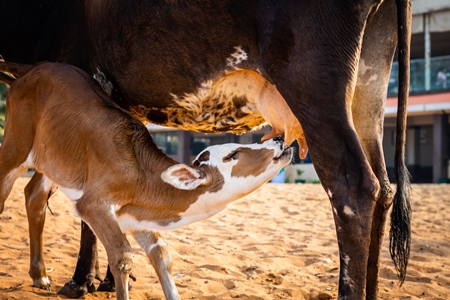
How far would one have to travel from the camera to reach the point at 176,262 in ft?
22.5

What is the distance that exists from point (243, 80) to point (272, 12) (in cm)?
69

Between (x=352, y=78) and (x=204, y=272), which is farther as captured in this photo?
(x=204, y=272)

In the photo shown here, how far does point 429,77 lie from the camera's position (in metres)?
24.2

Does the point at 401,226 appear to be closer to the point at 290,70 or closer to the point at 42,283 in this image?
the point at 290,70

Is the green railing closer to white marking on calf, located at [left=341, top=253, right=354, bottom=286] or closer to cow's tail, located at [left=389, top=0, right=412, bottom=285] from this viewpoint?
cow's tail, located at [left=389, top=0, right=412, bottom=285]

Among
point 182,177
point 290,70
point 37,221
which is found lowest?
point 37,221

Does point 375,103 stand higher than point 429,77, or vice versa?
point 429,77

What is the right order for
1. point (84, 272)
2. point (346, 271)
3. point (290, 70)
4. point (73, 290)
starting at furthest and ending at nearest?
point (84, 272) < point (73, 290) < point (290, 70) < point (346, 271)

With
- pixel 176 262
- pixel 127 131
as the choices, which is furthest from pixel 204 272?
pixel 127 131

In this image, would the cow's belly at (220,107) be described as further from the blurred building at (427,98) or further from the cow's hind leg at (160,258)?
the blurred building at (427,98)

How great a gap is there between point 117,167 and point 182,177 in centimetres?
55

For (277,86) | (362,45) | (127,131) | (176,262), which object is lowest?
(176,262)

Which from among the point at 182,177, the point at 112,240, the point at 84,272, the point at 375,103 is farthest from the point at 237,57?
the point at 84,272

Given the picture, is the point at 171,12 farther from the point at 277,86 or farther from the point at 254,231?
the point at 254,231
